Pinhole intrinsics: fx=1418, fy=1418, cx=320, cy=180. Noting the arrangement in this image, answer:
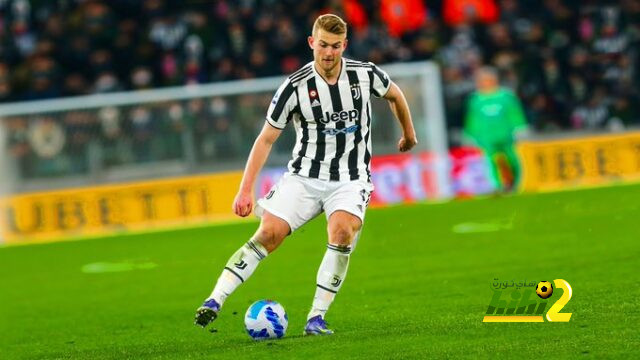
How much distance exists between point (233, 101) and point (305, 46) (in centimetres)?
236

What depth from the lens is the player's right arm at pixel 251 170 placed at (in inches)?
349

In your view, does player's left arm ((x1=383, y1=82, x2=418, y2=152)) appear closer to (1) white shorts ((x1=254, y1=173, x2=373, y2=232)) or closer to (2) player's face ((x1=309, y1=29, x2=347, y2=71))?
(1) white shorts ((x1=254, y1=173, x2=373, y2=232))

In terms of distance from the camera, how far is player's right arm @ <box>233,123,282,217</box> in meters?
8.88

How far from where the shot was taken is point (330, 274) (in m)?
9.09

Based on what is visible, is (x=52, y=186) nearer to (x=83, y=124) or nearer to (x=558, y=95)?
(x=83, y=124)

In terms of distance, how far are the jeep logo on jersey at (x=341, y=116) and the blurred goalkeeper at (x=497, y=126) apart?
1396 cm

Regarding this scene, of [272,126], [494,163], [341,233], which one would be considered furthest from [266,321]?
[494,163]

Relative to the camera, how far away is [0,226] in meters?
23.6

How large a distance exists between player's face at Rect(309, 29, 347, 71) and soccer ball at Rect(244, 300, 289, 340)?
1.58 meters

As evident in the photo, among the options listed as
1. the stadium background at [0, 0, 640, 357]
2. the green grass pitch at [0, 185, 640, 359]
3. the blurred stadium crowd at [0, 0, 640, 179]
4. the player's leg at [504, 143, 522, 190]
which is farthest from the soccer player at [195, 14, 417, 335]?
the blurred stadium crowd at [0, 0, 640, 179]

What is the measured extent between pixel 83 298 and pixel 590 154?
13.7 metres

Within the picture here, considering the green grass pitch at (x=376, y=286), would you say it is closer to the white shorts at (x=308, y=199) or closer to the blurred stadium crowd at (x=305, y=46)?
the white shorts at (x=308, y=199)

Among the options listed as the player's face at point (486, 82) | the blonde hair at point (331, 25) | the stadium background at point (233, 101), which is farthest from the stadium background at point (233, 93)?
the blonde hair at point (331, 25)

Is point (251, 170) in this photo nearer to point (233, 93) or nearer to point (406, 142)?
point (406, 142)
